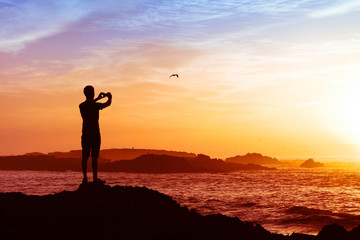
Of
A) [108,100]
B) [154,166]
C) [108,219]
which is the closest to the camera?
[108,219]

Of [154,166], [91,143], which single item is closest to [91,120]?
[91,143]

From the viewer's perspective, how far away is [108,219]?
36.4 feet

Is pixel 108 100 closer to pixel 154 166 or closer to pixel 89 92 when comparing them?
pixel 89 92

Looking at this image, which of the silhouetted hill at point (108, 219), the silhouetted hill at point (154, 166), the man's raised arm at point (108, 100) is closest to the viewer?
the silhouetted hill at point (108, 219)

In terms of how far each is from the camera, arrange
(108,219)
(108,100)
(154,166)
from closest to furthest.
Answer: (108,219)
(108,100)
(154,166)

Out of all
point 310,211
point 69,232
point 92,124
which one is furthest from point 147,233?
point 310,211

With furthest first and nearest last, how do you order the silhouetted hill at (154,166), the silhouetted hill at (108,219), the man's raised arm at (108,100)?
1. the silhouetted hill at (154,166)
2. the man's raised arm at (108,100)
3. the silhouetted hill at (108,219)

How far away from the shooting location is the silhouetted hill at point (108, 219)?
33.8ft

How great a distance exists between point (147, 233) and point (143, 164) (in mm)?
177105

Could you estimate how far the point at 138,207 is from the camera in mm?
12422

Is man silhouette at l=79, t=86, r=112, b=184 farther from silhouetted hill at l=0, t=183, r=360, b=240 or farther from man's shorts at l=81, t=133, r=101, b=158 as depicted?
silhouetted hill at l=0, t=183, r=360, b=240

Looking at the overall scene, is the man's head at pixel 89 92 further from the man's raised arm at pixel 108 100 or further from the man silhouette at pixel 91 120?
the man's raised arm at pixel 108 100

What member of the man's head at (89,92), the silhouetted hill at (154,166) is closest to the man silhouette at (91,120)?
the man's head at (89,92)

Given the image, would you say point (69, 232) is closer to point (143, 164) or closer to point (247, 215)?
point (247, 215)
